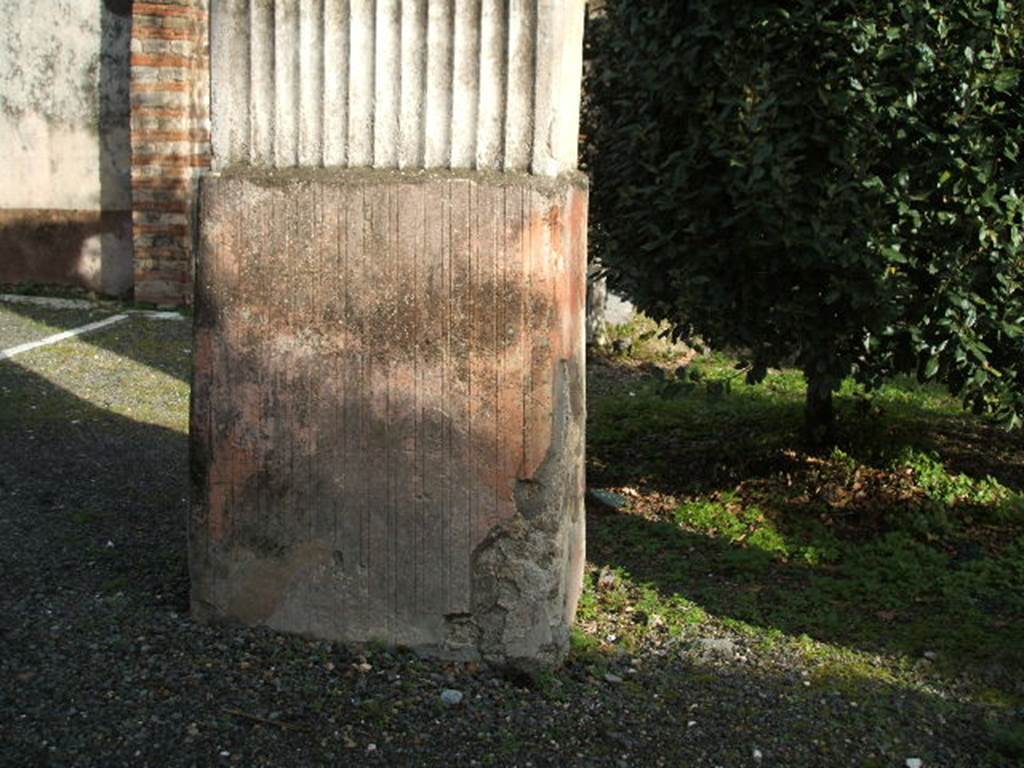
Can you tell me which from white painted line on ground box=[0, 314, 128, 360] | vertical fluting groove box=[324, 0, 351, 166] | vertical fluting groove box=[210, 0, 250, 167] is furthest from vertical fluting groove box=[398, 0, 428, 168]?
white painted line on ground box=[0, 314, 128, 360]

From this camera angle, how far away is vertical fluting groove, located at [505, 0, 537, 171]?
3230mm

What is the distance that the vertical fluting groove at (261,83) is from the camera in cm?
333

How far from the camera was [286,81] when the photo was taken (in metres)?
3.34

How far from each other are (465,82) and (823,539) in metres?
2.47

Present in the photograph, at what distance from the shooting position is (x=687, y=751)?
310 centimetres

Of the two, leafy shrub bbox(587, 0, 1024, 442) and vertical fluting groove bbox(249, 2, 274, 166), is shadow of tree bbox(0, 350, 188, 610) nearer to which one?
vertical fluting groove bbox(249, 2, 274, 166)

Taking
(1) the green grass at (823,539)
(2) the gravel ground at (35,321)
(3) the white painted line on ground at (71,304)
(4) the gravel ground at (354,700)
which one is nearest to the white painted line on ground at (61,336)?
(2) the gravel ground at (35,321)

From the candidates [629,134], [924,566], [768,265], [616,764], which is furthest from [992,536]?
[616,764]

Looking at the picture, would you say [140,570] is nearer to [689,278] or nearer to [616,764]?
[616,764]

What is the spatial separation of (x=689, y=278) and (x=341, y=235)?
1749 mm

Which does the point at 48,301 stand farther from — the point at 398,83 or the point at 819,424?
the point at 398,83

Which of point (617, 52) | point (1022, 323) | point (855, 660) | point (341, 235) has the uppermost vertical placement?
point (617, 52)

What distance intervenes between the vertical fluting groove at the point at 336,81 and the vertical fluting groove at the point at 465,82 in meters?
0.30

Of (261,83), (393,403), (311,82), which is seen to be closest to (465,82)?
(311,82)
